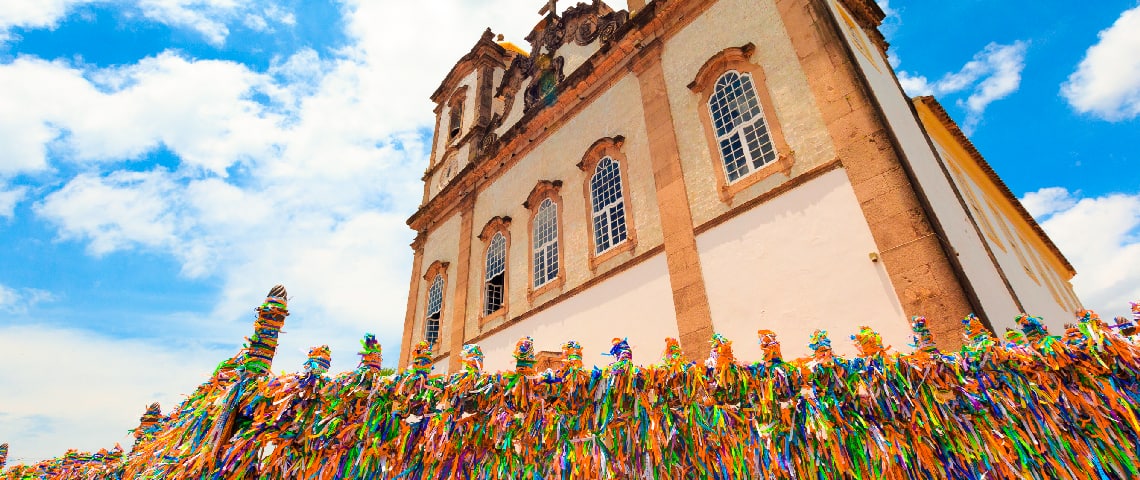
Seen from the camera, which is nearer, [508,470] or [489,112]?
[508,470]

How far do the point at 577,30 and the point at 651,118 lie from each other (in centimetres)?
649

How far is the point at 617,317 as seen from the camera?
964 cm

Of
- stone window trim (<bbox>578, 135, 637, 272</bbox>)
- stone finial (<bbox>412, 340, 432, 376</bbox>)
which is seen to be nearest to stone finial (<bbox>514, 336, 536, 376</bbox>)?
stone finial (<bbox>412, 340, 432, 376</bbox>)

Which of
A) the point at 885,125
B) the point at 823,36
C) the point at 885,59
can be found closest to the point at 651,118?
the point at 823,36

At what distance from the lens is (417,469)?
380 cm

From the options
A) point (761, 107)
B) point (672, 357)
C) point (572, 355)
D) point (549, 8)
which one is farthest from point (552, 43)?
point (672, 357)

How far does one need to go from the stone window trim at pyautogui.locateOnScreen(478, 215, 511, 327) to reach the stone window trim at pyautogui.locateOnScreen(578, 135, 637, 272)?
3090 mm

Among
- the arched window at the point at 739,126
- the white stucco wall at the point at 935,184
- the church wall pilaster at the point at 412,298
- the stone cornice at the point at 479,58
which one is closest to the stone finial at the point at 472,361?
the white stucco wall at the point at 935,184

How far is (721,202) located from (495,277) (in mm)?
7177

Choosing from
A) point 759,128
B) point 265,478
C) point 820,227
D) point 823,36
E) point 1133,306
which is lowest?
point 265,478

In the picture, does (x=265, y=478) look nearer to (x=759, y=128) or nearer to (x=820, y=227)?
(x=820, y=227)

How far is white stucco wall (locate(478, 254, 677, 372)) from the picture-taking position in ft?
29.1

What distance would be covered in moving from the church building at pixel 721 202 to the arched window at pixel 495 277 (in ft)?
0.19

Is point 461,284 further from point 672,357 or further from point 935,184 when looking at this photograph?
point 935,184
